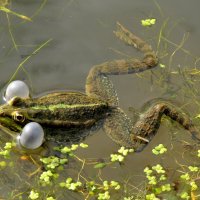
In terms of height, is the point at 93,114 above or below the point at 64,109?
below

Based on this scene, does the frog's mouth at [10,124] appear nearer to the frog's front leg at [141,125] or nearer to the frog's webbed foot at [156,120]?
the frog's front leg at [141,125]

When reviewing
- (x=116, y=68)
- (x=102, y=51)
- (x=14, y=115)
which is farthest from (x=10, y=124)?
(x=102, y=51)

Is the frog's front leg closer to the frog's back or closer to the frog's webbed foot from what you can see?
A: the frog's webbed foot

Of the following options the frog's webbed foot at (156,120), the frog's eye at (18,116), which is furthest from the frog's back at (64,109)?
the frog's webbed foot at (156,120)

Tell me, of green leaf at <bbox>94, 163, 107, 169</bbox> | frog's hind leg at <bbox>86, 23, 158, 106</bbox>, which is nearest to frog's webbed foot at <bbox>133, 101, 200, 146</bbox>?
frog's hind leg at <bbox>86, 23, 158, 106</bbox>

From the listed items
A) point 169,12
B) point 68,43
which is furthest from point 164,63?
point 68,43

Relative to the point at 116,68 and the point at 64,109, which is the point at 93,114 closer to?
the point at 64,109
